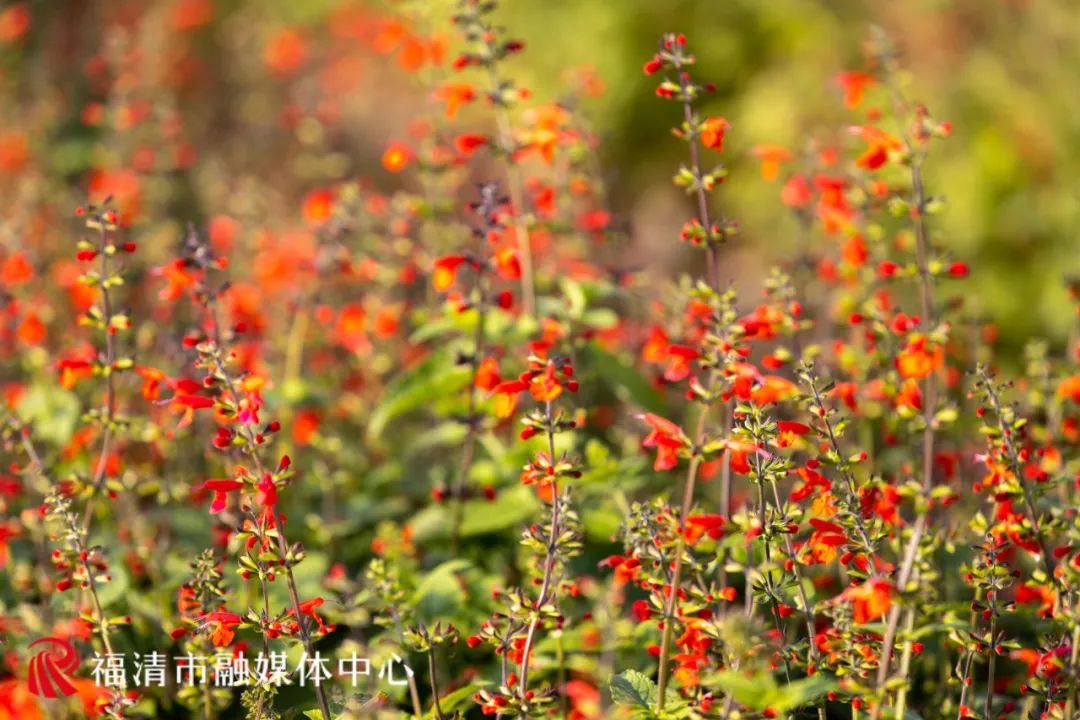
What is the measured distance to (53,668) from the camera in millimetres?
2707

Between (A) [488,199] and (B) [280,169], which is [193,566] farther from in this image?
(B) [280,169]

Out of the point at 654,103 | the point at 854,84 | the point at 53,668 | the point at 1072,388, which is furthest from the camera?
the point at 654,103

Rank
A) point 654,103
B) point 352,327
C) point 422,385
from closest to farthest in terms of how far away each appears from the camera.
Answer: point 422,385 < point 352,327 < point 654,103

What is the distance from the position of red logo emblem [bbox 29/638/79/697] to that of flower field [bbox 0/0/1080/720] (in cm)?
2

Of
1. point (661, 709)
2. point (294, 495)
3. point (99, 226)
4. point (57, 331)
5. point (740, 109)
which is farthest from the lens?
point (740, 109)

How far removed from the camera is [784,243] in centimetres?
839

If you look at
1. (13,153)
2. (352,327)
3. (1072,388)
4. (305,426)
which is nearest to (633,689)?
(1072,388)

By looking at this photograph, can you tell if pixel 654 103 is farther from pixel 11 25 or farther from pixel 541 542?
pixel 541 542

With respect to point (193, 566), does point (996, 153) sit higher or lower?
Answer: higher

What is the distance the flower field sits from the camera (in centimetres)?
236

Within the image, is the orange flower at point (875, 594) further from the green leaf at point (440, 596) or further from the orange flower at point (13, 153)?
the orange flower at point (13, 153)

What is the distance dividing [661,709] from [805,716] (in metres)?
0.48

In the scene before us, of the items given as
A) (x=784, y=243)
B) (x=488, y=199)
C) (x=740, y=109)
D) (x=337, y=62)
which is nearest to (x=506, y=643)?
(x=488, y=199)

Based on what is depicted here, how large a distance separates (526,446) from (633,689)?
47.5 inches
